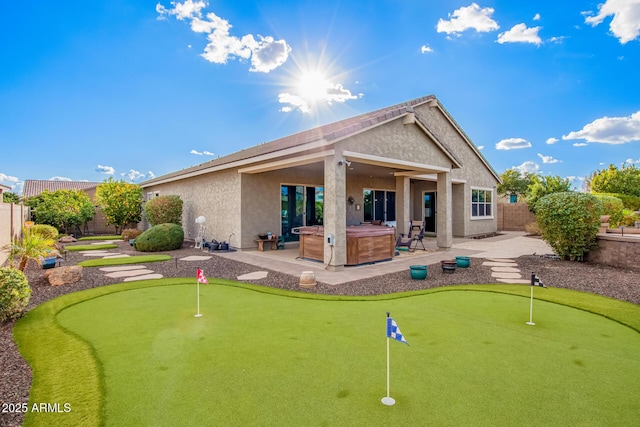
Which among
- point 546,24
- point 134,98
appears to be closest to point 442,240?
point 546,24

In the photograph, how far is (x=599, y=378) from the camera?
9.26 feet

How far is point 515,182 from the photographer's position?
38.7 m

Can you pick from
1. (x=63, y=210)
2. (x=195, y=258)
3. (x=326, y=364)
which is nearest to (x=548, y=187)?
(x=195, y=258)

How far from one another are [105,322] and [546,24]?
1722 centimetres

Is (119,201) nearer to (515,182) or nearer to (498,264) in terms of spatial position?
(498,264)

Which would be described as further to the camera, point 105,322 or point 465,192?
point 465,192

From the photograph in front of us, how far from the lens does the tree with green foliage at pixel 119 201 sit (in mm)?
18656

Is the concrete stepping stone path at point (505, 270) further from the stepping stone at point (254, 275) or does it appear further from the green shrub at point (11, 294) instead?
the green shrub at point (11, 294)

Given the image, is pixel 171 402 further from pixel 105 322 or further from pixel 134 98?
pixel 134 98

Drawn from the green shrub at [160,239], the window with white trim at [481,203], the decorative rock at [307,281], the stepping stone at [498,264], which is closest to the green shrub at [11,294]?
the decorative rock at [307,281]

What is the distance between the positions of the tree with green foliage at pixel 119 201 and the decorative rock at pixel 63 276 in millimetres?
13389

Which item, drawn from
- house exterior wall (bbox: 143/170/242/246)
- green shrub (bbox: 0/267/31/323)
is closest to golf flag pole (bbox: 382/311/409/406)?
green shrub (bbox: 0/267/31/323)

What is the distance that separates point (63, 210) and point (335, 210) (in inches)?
764

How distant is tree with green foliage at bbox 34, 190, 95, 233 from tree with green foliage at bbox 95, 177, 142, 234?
1.53 m
